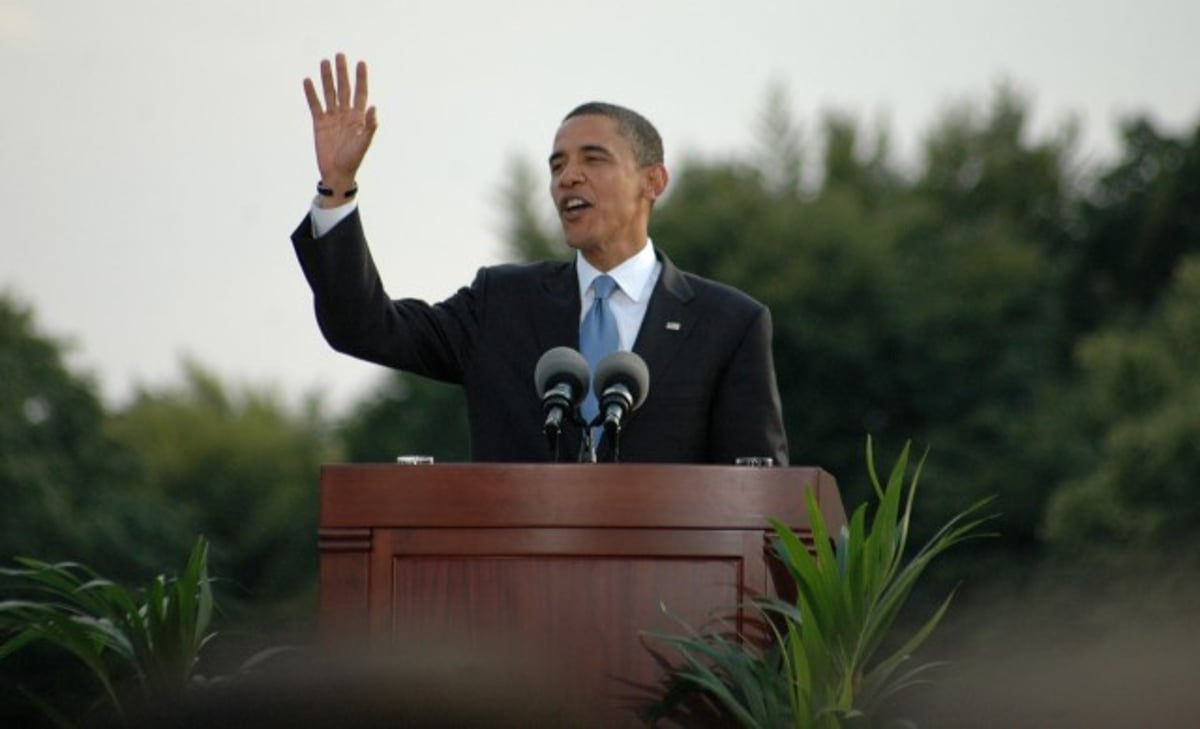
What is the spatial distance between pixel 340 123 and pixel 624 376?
976 millimetres

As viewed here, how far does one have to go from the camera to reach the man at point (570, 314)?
24.0 ft

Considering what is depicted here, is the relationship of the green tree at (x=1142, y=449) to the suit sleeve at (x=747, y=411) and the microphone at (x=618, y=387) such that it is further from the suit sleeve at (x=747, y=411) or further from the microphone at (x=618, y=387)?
the microphone at (x=618, y=387)

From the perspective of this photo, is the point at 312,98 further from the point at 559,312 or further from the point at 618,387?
the point at 618,387

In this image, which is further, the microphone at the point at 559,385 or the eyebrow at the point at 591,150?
the eyebrow at the point at 591,150

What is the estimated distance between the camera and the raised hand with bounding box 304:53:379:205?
717cm

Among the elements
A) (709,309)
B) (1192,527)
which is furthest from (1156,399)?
(709,309)

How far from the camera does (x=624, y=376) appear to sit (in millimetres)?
6793

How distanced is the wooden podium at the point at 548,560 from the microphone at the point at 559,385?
11.1 inches

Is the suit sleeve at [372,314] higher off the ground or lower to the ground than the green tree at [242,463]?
lower

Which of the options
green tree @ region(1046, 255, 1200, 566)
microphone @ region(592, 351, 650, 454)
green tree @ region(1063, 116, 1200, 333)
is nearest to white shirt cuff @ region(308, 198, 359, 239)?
microphone @ region(592, 351, 650, 454)

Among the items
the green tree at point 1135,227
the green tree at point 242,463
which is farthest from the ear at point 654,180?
the green tree at point 1135,227

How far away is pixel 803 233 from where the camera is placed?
52.7 metres

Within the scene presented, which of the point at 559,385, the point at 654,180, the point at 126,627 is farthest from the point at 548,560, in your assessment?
the point at 654,180

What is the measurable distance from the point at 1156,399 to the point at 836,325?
709cm
